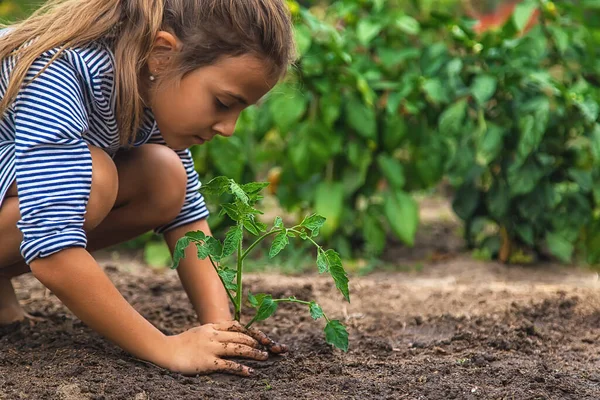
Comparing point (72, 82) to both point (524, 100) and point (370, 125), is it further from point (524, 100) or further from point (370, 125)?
point (524, 100)

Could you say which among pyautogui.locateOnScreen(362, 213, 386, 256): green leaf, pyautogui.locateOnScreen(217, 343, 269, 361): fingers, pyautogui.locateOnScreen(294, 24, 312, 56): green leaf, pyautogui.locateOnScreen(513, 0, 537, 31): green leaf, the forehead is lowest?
pyautogui.locateOnScreen(362, 213, 386, 256): green leaf

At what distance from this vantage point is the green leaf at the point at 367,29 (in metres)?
3.68

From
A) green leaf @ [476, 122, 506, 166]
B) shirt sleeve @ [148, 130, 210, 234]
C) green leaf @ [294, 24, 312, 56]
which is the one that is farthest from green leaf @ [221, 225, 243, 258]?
green leaf @ [476, 122, 506, 166]

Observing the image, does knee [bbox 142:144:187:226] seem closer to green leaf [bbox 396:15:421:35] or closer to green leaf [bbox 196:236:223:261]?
green leaf [bbox 196:236:223:261]

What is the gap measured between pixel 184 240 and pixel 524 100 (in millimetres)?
2162

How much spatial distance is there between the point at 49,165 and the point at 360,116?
2.08 meters

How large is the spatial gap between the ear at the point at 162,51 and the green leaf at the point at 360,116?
1827mm

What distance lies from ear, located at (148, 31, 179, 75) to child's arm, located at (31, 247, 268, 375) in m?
0.48

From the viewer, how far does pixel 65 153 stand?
1888 mm

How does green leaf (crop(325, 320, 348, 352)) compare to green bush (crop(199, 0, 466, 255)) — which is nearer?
green leaf (crop(325, 320, 348, 352))

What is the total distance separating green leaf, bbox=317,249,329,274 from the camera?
190 centimetres

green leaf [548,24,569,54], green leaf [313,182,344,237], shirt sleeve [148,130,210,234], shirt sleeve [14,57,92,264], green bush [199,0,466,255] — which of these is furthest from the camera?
green leaf [313,182,344,237]

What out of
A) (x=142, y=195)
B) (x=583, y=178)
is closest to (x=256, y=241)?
(x=142, y=195)

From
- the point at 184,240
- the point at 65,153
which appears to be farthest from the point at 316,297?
the point at 65,153
